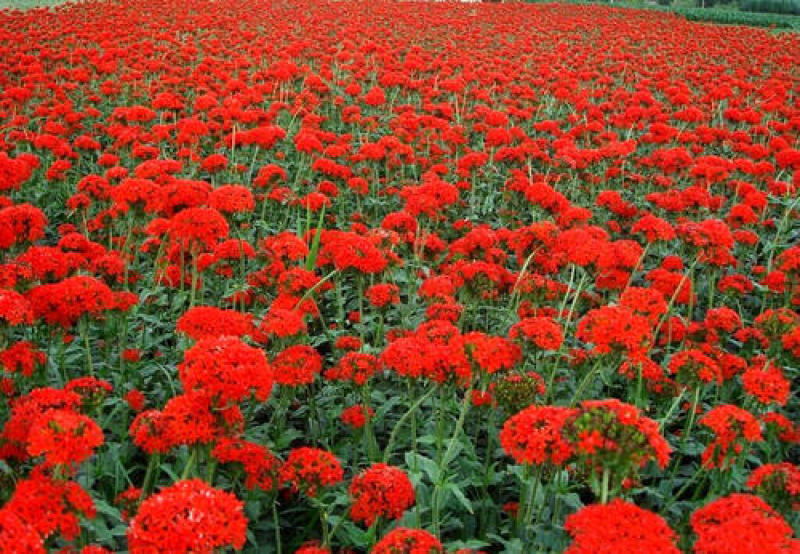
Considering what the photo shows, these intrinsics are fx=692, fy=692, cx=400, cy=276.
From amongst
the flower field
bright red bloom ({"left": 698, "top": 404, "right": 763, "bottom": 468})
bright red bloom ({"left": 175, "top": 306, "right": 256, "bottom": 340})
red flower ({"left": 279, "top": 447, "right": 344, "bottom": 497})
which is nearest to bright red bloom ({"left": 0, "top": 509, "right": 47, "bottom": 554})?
the flower field

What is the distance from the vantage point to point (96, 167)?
10000 millimetres

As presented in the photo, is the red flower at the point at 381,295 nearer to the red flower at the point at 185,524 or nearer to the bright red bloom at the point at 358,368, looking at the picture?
the bright red bloom at the point at 358,368

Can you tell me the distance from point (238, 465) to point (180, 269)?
259 centimetres

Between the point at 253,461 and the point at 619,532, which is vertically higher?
the point at 619,532

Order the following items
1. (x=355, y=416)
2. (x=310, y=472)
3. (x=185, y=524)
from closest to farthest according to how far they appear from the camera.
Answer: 1. (x=185, y=524)
2. (x=310, y=472)
3. (x=355, y=416)

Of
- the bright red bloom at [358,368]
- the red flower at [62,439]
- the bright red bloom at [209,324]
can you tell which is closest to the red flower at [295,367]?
the bright red bloom at [358,368]

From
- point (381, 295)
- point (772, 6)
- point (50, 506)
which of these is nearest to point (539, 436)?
point (50, 506)

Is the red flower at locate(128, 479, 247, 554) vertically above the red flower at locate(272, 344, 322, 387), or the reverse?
the red flower at locate(128, 479, 247, 554)

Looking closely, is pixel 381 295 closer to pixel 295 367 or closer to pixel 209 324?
pixel 295 367

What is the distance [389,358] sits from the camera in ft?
12.7

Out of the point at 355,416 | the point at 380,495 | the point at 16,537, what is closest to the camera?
the point at 16,537

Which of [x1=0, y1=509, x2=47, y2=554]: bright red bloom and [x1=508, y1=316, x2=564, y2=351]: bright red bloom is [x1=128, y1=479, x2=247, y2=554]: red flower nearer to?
[x1=0, y1=509, x2=47, y2=554]: bright red bloom

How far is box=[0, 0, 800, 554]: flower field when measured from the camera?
9.49 ft

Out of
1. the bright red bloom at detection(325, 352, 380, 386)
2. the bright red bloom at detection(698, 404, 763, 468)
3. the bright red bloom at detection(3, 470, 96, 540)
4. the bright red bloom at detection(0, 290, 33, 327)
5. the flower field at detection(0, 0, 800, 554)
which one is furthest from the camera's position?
the bright red bloom at detection(325, 352, 380, 386)
